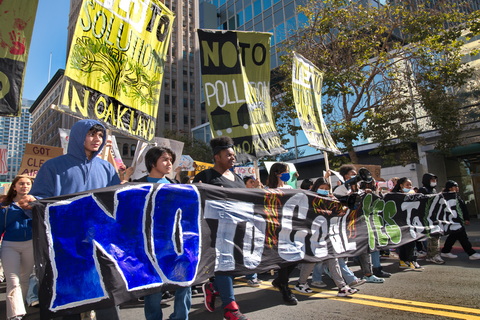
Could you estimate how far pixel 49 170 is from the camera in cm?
292

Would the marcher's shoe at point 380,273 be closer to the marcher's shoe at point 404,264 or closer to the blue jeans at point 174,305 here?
the marcher's shoe at point 404,264

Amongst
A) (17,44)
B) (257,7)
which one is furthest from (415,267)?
(257,7)

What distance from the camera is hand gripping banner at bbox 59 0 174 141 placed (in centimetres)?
432

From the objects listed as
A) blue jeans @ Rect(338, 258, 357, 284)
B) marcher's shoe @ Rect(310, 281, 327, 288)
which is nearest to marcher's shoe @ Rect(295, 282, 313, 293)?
marcher's shoe @ Rect(310, 281, 327, 288)

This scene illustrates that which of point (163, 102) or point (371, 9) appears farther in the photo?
point (163, 102)

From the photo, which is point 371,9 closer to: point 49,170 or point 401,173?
point 401,173

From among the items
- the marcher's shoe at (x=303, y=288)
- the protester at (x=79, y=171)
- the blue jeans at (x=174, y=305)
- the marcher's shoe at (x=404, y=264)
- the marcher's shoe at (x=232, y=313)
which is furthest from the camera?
the marcher's shoe at (x=404, y=264)

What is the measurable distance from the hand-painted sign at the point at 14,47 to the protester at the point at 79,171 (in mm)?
939

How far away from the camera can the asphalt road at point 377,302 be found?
3846 millimetres

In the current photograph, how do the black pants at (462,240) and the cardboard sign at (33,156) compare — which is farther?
the cardboard sign at (33,156)

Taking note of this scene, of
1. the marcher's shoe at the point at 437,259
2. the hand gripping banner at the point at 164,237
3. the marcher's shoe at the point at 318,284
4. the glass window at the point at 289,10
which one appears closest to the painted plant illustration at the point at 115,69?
the hand gripping banner at the point at 164,237

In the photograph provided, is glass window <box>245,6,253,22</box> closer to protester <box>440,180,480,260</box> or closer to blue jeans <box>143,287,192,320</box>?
protester <box>440,180,480,260</box>

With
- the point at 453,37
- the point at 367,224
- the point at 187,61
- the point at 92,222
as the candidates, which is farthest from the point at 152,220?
the point at 187,61

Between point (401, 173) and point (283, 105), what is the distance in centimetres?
884
